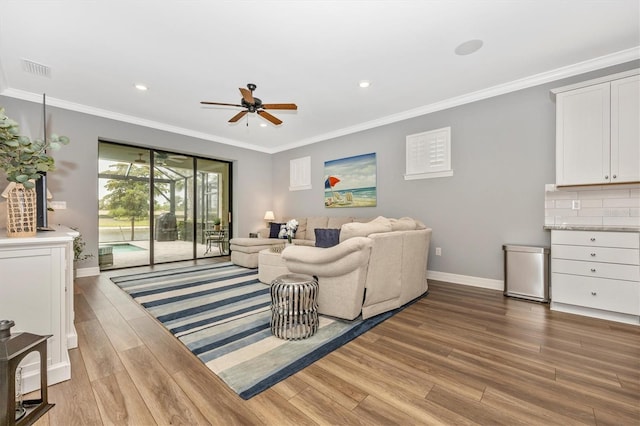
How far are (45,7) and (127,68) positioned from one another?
3.10ft

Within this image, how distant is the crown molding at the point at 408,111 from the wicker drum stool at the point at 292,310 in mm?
3608

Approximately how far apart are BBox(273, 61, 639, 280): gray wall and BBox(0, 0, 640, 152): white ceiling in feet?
0.94

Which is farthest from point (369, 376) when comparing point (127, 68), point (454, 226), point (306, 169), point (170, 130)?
point (170, 130)

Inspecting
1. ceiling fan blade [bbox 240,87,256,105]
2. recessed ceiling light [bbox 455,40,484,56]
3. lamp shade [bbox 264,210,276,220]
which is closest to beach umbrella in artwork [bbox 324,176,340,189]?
lamp shade [bbox 264,210,276,220]

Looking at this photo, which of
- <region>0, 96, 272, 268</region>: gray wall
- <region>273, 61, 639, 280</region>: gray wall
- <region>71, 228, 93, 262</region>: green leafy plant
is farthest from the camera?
<region>71, 228, 93, 262</region>: green leafy plant

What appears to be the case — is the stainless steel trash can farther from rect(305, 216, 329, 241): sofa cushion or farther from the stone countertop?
rect(305, 216, 329, 241): sofa cushion

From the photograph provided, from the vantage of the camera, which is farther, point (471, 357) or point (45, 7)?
point (45, 7)

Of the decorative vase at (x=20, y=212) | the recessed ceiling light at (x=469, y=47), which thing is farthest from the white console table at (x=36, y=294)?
the recessed ceiling light at (x=469, y=47)

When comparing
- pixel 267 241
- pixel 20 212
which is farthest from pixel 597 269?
pixel 20 212

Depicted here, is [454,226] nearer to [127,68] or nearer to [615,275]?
[615,275]

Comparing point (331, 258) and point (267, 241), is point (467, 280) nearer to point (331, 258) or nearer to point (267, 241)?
point (331, 258)

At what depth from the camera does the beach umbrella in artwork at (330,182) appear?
18.5 feet

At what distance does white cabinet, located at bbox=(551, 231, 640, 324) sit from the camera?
2541 mm

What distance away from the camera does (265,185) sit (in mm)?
7066
